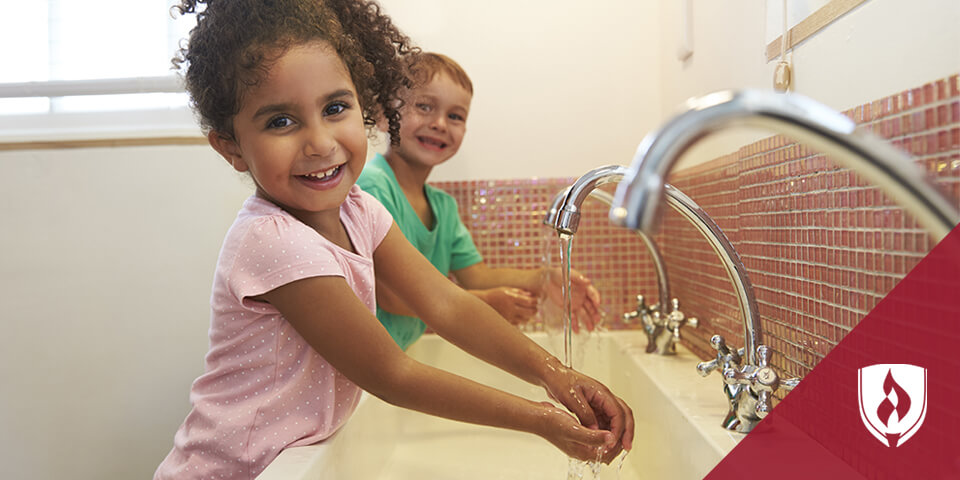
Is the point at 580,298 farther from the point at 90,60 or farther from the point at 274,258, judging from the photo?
the point at 90,60

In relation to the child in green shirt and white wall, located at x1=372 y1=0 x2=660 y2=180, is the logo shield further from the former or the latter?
white wall, located at x1=372 y1=0 x2=660 y2=180

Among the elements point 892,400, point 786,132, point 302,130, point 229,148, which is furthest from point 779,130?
point 229,148

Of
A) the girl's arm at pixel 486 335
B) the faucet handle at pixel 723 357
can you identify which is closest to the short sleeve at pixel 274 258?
Answer: the girl's arm at pixel 486 335

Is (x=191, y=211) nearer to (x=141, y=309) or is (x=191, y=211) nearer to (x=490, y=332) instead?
(x=141, y=309)

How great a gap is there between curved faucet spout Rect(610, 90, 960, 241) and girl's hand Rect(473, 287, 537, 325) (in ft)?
3.65

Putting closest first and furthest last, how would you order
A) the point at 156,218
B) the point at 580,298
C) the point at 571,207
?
the point at 571,207, the point at 580,298, the point at 156,218

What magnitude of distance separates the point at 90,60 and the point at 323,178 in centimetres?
107

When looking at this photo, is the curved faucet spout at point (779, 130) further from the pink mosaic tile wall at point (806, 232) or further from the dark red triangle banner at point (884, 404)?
the dark red triangle banner at point (884, 404)

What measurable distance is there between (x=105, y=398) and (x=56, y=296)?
250 mm

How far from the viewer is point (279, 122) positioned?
82 centimetres

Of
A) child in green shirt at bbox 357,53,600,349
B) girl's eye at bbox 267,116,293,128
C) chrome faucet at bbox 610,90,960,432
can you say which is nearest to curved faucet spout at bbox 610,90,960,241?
chrome faucet at bbox 610,90,960,432

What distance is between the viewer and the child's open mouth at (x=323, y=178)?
85 centimetres

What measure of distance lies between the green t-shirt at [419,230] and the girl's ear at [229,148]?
0.47 metres

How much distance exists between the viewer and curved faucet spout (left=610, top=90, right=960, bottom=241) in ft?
0.93
